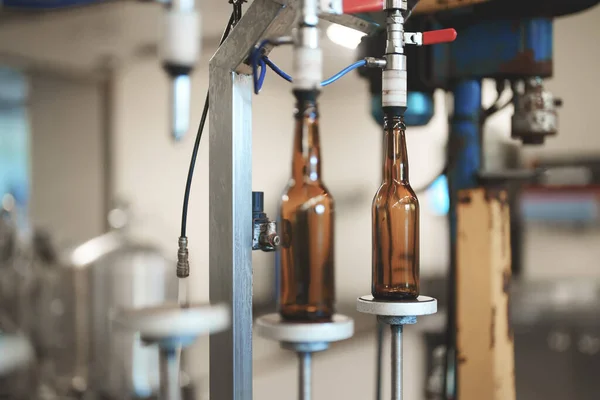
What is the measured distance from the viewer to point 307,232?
67cm

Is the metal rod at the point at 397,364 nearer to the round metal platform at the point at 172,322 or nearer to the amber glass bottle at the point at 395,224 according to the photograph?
the amber glass bottle at the point at 395,224

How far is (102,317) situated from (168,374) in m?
1.76

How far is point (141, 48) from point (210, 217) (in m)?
2.21

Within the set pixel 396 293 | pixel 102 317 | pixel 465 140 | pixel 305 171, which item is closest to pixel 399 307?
pixel 396 293

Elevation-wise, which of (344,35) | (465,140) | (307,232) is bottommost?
(307,232)

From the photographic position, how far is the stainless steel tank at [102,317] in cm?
200

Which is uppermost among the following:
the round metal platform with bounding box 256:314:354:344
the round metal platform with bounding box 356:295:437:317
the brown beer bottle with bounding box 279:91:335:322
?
the brown beer bottle with bounding box 279:91:335:322

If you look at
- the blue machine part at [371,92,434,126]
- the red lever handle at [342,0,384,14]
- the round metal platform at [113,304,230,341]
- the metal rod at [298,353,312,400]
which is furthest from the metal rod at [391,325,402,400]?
the blue machine part at [371,92,434,126]

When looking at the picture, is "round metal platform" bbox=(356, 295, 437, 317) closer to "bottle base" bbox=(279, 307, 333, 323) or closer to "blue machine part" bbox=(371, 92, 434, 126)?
"bottle base" bbox=(279, 307, 333, 323)

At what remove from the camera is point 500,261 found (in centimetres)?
95

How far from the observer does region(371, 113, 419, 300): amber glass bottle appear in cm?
69

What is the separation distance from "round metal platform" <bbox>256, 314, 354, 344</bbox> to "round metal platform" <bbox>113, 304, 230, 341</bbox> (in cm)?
8

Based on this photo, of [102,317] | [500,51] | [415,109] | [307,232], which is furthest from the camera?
[102,317]

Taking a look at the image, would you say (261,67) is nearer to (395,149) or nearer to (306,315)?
(395,149)
